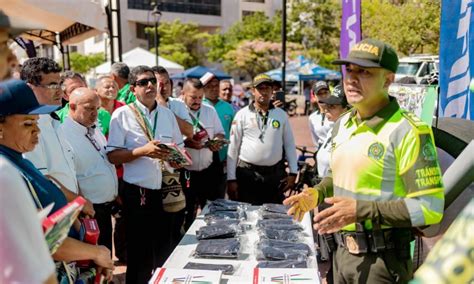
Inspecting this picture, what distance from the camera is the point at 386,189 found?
213 cm

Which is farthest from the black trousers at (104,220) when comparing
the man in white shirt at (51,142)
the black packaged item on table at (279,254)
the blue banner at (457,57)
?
the blue banner at (457,57)

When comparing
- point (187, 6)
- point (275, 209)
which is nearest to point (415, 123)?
point (275, 209)

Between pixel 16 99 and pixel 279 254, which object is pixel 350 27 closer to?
pixel 279 254

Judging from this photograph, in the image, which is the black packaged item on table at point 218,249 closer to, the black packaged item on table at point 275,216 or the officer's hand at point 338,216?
the black packaged item on table at point 275,216

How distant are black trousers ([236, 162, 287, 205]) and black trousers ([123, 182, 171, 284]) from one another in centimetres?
125

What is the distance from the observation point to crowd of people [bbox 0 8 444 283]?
6.07 feet

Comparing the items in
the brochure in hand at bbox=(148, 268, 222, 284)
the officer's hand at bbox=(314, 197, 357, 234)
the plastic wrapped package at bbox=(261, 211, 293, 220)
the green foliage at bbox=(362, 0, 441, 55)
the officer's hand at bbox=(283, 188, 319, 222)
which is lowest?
the plastic wrapped package at bbox=(261, 211, 293, 220)

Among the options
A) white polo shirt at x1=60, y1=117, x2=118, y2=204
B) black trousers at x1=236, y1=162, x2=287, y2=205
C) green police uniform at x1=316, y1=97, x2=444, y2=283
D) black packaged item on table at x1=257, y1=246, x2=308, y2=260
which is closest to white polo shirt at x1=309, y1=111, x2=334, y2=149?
black trousers at x1=236, y1=162, x2=287, y2=205

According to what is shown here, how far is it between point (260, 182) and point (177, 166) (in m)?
1.18

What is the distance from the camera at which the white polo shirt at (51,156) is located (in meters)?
2.57

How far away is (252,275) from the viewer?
7.88ft

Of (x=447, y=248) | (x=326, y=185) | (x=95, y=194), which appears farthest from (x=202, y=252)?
(x=447, y=248)

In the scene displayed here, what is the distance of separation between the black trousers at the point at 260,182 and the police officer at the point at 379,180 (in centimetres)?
226

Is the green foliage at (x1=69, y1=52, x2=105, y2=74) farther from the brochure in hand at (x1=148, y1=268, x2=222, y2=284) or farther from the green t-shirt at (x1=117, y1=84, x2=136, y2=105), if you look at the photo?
the brochure in hand at (x1=148, y1=268, x2=222, y2=284)
